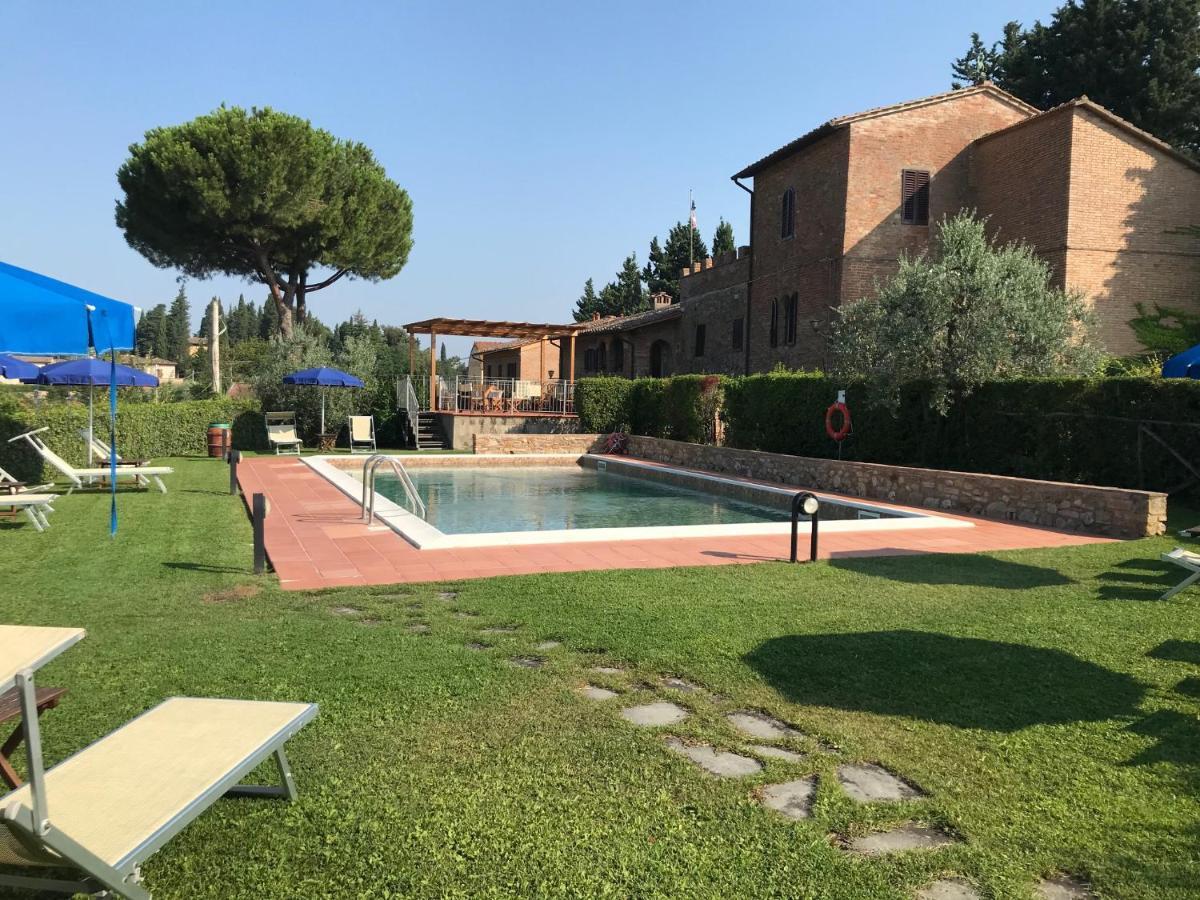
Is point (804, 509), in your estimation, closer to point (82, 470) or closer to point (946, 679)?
point (946, 679)

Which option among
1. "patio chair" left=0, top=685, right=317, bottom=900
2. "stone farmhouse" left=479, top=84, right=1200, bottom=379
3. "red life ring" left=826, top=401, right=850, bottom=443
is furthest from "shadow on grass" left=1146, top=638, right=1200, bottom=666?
"stone farmhouse" left=479, top=84, right=1200, bottom=379

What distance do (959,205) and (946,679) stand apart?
66.2ft

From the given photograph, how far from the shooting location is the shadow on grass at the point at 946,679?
Result: 12.7ft

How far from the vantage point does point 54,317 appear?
6285 mm

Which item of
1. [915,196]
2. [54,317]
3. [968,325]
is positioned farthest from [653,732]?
[915,196]

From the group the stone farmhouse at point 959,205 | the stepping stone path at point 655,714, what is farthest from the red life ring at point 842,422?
the stepping stone path at point 655,714

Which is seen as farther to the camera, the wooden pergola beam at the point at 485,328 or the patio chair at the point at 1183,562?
the wooden pergola beam at the point at 485,328

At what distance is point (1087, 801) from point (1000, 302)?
11.6 metres

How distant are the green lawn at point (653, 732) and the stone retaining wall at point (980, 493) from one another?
9.02 ft

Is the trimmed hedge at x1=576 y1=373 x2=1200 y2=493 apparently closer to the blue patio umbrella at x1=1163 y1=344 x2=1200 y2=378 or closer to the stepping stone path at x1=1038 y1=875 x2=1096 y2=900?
the blue patio umbrella at x1=1163 y1=344 x2=1200 y2=378

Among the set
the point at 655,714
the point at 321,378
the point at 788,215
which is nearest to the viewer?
the point at 655,714

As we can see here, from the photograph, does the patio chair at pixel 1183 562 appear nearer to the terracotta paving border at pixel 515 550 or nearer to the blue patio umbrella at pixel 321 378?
the terracotta paving border at pixel 515 550

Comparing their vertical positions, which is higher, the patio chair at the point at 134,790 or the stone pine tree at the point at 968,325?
the stone pine tree at the point at 968,325

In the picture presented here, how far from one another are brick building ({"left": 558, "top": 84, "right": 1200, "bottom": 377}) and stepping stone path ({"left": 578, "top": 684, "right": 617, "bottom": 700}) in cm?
1839
